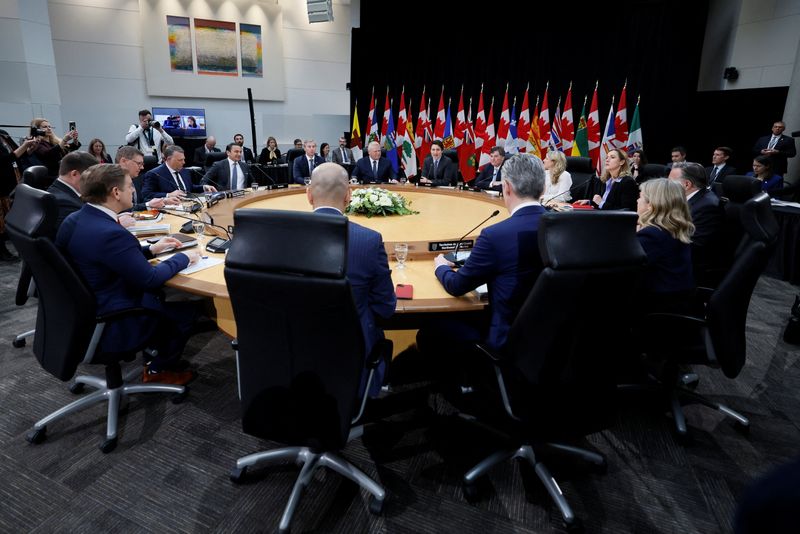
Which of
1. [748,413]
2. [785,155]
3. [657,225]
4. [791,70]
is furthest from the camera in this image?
[791,70]

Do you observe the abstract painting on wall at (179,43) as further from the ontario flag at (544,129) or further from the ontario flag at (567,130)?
the ontario flag at (567,130)

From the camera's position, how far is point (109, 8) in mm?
8562

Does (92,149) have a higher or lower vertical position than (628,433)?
higher

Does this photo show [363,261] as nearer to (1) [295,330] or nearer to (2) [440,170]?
(1) [295,330]

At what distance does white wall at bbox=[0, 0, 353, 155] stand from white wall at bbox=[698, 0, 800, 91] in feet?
24.5

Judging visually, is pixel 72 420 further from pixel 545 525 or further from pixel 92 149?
pixel 92 149

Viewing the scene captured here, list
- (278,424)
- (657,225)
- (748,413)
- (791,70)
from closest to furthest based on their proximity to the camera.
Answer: (278,424)
(657,225)
(748,413)
(791,70)

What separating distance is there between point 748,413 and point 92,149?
7.32 m

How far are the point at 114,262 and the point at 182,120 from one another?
8.53 meters

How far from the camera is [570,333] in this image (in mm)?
1518

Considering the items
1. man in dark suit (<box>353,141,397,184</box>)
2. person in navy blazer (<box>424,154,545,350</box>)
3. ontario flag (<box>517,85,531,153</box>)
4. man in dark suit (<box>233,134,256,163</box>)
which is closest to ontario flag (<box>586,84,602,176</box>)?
ontario flag (<box>517,85,531,153</box>)

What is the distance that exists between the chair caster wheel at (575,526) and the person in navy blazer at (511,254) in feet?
2.26

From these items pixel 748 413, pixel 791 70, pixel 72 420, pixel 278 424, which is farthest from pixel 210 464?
pixel 791 70

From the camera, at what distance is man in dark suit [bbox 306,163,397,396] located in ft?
5.25
